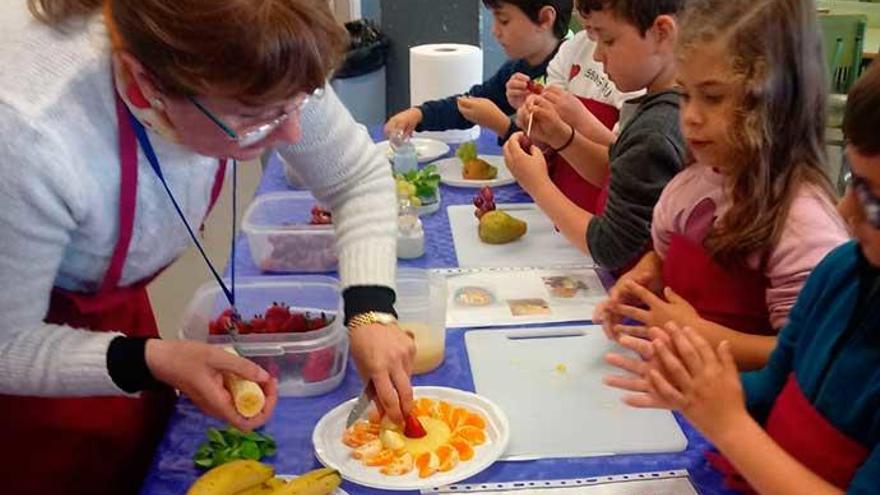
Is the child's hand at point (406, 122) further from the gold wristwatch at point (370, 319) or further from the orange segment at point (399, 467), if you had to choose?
the orange segment at point (399, 467)

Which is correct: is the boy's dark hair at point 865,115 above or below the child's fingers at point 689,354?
above

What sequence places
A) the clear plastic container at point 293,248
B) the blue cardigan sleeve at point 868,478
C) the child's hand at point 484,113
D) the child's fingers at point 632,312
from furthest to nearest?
1. the child's hand at point 484,113
2. the clear plastic container at point 293,248
3. the child's fingers at point 632,312
4. the blue cardigan sleeve at point 868,478

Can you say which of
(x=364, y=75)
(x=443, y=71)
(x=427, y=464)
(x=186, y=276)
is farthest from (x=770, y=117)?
(x=364, y=75)

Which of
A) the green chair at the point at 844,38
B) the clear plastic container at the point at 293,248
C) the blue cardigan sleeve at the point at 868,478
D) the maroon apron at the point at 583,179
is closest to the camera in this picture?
the blue cardigan sleeve at the point at 868,478

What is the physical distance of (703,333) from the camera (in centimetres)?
112

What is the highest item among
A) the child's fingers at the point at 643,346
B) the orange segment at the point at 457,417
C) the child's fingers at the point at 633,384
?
the child's fingers at the point at 643,346

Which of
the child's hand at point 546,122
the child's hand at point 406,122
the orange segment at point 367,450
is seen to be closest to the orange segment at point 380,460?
the orange segment at point 367,450

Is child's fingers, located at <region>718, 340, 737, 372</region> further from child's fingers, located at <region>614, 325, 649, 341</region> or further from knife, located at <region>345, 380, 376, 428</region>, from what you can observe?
knife, located at <region>345, 380, 376, 428</region>

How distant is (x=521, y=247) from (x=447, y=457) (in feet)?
2.18

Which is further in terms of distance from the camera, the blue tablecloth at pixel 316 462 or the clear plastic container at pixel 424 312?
the clear plastic container at pixel 424 312

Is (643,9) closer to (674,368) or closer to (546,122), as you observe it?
(546,122)

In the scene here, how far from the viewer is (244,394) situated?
37.7 inches

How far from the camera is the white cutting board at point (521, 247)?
5.12 feet

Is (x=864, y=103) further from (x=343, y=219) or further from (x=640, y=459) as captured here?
(x=343, y=219)
